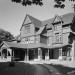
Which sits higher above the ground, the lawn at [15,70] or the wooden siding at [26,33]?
the wooden siding at [26,33]

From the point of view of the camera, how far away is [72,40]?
34500mm

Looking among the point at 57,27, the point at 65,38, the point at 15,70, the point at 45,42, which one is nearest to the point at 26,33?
the point at 45,42

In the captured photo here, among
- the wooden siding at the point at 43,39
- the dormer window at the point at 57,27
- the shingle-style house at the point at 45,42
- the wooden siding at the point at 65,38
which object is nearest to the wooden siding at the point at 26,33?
the shingle-style house at the point at 45,42

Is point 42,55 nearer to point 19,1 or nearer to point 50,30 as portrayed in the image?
point 50,30

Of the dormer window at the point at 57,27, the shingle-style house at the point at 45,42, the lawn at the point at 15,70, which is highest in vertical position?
the dormer window at the point at 57,27

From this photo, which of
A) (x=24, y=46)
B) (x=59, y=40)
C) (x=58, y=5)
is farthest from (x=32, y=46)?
(x=58, y=5)

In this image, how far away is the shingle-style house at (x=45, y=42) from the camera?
34812mm

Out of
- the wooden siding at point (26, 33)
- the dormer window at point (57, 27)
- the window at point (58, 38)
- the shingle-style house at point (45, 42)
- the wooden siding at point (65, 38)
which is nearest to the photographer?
the shingle-style house at point (45, 42)

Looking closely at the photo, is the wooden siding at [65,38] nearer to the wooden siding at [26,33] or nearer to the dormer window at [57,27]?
the dormer window at [57,27]

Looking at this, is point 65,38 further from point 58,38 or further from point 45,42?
point 45,42

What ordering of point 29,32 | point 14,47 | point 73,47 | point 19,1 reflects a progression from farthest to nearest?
1. point 29,32
2. point 14,47
3. point 73,47
4. point 19,1

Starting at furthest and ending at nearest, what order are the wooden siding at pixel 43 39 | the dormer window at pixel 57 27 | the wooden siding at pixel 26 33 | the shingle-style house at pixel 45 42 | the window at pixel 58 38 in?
the wooden siding at pixel 26 33 → the wooden siding at pixel 43 39 → the dormer window at pixel 57 27 → the window at pixel 58 38 → the shingle-style house at pixel 45 42

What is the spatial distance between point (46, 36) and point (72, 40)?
Answer: 363 inches

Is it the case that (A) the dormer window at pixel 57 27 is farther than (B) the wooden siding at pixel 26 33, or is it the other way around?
(B) the wooden siding at pixel 26 33
